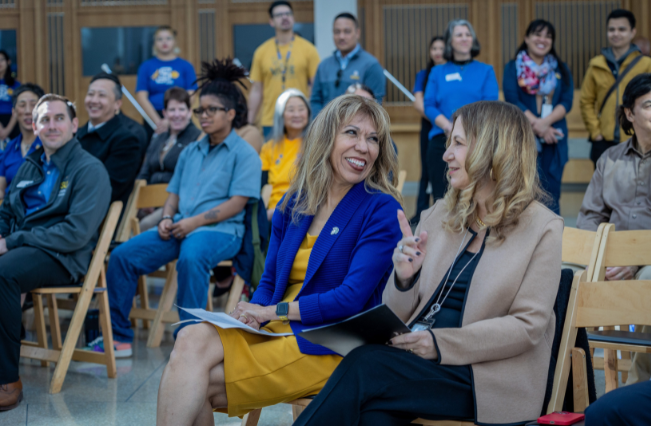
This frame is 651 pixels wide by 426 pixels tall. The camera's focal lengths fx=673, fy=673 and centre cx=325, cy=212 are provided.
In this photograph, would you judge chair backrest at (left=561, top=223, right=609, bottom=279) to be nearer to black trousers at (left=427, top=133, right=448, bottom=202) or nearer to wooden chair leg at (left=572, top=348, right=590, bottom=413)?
wooden chair leg at (left=572, top=348, right=590, bottom=413)

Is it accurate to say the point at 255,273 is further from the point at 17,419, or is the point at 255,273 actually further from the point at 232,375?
the point at 232,375

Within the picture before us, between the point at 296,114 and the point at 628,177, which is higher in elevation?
the point at 296,114

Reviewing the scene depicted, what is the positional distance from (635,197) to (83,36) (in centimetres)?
793

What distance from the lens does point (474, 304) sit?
5.87ft

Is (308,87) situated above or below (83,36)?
Result: below

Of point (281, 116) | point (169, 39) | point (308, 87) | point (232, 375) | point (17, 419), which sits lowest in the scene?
point (17, 419)

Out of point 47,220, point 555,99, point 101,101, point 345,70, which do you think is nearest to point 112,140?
point 101,101

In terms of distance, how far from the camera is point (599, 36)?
8.96m

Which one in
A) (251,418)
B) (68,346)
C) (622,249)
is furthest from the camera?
(68,346)

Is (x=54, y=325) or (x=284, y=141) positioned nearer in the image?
(x=54, y=325)

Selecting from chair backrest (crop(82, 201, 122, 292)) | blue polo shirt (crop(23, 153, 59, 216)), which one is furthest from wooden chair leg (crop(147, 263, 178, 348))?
blue polo shirt (crop(23, 153, 59, 216))

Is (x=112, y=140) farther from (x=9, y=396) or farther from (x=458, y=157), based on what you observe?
(x=458, y=157)

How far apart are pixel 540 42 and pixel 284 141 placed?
82.0 inches

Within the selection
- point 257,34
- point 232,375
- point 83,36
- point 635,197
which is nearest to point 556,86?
point 635,197
